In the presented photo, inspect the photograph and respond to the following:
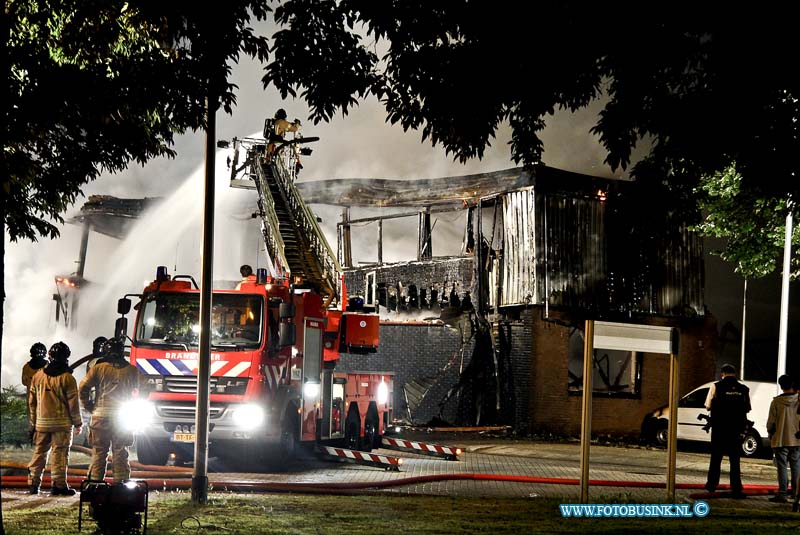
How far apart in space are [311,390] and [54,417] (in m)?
4.95

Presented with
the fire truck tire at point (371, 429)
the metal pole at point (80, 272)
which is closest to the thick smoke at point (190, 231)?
the metal pole at point (80, 272)

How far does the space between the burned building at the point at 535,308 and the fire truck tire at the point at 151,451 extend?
40.3 ft

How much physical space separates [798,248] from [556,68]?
15587 mm

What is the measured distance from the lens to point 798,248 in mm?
23344

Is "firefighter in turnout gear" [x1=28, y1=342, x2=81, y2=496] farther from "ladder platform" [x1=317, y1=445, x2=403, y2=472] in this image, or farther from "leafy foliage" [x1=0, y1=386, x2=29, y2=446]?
"leafy foliage" [x1=0, y1=386, x2=29, y2=446]

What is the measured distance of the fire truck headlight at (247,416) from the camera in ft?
47.4

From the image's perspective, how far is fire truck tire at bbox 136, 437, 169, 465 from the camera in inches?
586

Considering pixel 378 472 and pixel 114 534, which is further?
pixel 378 472

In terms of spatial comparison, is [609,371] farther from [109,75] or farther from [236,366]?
[109,75]

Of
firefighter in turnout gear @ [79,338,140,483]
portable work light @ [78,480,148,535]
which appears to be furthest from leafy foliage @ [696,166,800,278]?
portable work light @ [78,480,148,535]

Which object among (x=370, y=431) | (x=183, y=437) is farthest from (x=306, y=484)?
(x=370, y=431)

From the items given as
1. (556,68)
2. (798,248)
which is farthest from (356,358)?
(556,68)

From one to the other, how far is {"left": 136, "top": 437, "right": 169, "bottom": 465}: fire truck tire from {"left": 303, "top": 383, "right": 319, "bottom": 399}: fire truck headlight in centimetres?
223

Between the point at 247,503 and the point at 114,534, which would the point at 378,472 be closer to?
the point at 247,503
